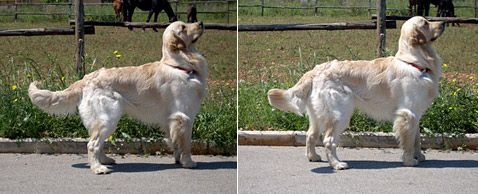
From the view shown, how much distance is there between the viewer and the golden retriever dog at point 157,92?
6.34 metres

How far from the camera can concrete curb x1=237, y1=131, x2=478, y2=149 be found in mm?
7078

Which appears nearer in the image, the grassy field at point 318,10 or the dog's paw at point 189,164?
the dog's paw at point 189,164

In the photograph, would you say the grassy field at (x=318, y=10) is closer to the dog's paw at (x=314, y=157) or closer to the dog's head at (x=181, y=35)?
the dog's paw at (x=314, y=157)

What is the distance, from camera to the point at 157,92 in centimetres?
645

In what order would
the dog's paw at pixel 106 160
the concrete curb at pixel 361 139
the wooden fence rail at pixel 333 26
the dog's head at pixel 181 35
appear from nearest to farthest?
1. the dog's head at pixel 181 35
2. the dog's paw at pixel 106 160
3. the concrete curb at pixel 361 139
4. the wooden fence rail at pixel 333 26

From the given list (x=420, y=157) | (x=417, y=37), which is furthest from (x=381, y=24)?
(x=420, y=157)

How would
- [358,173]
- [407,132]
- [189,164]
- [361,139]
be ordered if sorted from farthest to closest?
[361,139]
[189,164]
[407,132]
[358,173]

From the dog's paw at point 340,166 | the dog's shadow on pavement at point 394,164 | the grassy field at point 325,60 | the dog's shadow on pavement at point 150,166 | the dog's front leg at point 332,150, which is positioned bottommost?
the dog's shadow on pavement at point 150,166

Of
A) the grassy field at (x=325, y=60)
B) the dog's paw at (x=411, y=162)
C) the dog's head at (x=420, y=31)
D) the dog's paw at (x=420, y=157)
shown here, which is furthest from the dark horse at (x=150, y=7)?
the dog's paw at (x=411, y=162)

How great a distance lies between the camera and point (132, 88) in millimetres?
6414

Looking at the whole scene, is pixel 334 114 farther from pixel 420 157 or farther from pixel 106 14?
pixel 106 14

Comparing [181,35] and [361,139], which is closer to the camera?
[181,35]

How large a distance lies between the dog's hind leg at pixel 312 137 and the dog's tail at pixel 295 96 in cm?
15

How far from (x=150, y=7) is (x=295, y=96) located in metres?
12.1
